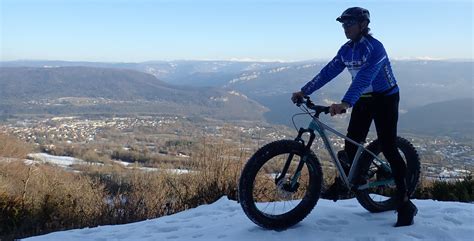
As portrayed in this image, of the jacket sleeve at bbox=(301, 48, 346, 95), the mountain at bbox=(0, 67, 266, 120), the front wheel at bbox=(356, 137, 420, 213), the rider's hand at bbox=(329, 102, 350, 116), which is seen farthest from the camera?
the mountain at bbox=(0, 67, 266, 120)

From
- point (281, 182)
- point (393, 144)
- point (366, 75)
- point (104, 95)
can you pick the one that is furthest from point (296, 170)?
point (104, 95)

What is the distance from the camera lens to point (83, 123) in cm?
8838

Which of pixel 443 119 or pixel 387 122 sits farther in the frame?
pixel 443 119

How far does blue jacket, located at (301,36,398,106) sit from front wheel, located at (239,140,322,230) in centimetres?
73

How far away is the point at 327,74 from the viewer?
4.84 metres

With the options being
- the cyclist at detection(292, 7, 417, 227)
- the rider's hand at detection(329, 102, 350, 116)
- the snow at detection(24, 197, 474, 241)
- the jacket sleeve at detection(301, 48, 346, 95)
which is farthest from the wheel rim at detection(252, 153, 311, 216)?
the jacket sleeve at detection(301, 48, 346, 95)

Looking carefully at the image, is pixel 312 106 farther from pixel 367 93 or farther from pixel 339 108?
pixel 367 93

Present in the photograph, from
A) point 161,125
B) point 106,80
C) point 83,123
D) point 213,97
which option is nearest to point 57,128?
point 83,123

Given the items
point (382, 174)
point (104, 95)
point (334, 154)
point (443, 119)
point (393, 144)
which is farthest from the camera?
point (104, 95)

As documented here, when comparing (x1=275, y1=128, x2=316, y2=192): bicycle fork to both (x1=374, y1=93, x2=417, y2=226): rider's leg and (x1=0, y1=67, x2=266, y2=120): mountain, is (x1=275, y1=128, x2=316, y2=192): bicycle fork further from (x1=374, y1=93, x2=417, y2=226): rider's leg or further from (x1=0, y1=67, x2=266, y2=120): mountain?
(x1=0, y1=67, x2=266, y2=120): mountain

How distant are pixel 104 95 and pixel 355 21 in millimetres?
133703

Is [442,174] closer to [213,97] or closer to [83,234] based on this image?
[83,234]

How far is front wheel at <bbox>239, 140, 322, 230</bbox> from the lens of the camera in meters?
4.38

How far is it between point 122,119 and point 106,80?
5007cm
